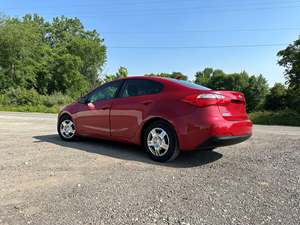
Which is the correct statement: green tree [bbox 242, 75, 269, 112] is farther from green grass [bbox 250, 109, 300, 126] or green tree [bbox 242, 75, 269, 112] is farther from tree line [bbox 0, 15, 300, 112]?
green grass [bbox 250, 109, 300, 126]

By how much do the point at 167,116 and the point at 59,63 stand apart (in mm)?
44221

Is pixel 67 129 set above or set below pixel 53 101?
below

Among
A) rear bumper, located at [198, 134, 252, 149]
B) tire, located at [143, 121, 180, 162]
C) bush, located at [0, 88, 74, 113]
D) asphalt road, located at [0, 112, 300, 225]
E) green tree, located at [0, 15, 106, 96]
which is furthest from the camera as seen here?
green tree, located at [0, 15, 106, 96]

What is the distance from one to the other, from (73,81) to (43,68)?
5.95m

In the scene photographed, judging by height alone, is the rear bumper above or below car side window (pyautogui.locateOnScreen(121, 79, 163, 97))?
below

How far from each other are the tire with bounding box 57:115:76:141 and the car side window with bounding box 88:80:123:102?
781 mm

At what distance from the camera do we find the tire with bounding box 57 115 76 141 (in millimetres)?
6352

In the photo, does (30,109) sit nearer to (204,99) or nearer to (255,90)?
(204,99)

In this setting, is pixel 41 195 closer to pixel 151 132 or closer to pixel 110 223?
pixel 110 223

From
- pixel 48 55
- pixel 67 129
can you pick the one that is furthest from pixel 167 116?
pixel 48 55

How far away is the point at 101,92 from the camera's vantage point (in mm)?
5906

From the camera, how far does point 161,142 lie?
4.60 metres

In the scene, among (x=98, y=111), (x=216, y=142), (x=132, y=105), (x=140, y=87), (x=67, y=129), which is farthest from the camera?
(x=67, y=129)

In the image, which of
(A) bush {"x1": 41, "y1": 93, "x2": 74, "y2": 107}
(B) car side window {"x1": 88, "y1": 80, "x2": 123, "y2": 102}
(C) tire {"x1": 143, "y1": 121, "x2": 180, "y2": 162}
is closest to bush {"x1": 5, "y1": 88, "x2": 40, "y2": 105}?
(A) bush {"x1": 41, "y1": 93, "x2": 74, "y2": 107}
